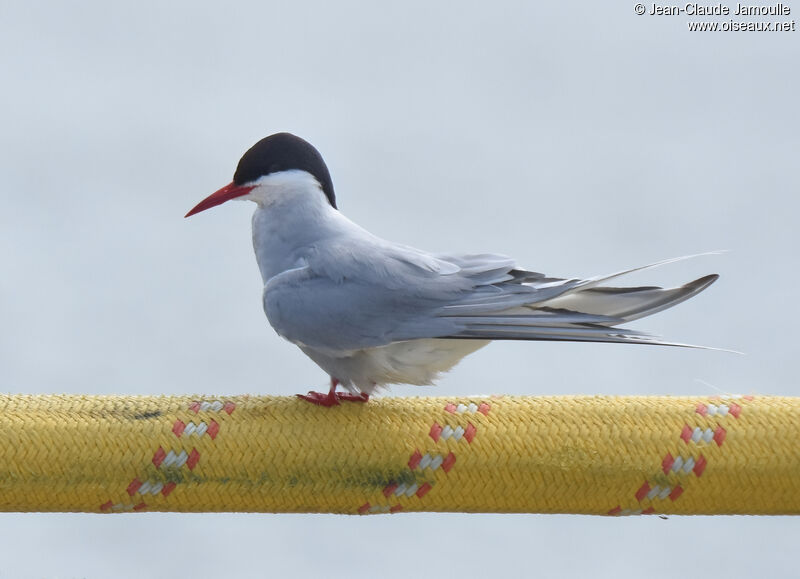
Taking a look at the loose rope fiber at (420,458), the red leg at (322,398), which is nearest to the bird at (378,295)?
the red leg at (322,398)

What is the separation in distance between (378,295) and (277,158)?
242 mm

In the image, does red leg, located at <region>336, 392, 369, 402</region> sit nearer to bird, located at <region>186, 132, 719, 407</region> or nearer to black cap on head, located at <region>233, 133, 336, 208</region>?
bird, located at <region>186, 132, 719, 407</region>

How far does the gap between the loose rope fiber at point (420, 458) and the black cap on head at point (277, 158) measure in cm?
37

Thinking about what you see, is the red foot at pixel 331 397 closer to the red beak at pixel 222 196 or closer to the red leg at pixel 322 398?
the red leg at pixel 322 398

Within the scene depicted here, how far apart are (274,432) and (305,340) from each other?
193 millimetres

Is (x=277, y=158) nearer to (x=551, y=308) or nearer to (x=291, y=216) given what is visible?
(x=291, y=216)

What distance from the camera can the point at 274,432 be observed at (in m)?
1.30

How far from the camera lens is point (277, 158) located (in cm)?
153

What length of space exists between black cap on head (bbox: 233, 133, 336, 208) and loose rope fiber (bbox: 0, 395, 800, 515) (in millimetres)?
368

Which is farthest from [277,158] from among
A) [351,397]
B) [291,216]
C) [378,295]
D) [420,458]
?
[420,458]

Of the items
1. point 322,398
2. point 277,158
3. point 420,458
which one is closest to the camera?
point 420,458

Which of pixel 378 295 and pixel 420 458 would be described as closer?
pixel 420 458

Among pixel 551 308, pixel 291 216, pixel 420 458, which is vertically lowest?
pixel 420 458

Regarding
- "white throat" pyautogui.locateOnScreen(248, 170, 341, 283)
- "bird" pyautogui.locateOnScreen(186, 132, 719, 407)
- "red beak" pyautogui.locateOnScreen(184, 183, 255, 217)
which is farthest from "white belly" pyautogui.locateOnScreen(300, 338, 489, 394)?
"red beak" pyautogui.locateOnScreen(184, 183, 255, 217)
